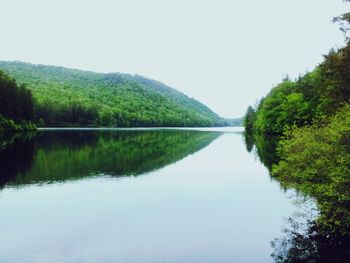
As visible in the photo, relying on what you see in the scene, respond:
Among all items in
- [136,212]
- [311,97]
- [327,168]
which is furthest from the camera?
[311,97]

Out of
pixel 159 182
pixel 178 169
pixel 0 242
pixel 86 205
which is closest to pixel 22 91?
pixel 178 169

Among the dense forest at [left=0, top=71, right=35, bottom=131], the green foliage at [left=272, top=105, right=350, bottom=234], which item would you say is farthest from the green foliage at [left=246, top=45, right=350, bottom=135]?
the dense forest at [left=0, top=71, right=35, bottom=131]

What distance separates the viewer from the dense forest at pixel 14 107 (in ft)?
378

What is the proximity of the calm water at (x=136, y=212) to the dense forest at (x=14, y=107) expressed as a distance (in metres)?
63.5

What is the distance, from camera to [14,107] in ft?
398

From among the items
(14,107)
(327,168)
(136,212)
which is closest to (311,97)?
(136,212)

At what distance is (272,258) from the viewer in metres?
21.6

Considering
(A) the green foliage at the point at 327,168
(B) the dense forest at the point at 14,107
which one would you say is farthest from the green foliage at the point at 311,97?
(B) the dense forest at the point at 14,107

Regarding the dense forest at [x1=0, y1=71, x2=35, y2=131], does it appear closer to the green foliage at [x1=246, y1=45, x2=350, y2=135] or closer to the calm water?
the calm water

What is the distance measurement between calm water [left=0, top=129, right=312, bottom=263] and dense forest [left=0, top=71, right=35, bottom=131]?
2498 inches

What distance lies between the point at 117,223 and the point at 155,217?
3.01 m

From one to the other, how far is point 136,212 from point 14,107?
99.8 m

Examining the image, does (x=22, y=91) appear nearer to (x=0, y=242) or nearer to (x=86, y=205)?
(x=86, y=205)

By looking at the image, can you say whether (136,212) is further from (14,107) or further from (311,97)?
(14,107)
